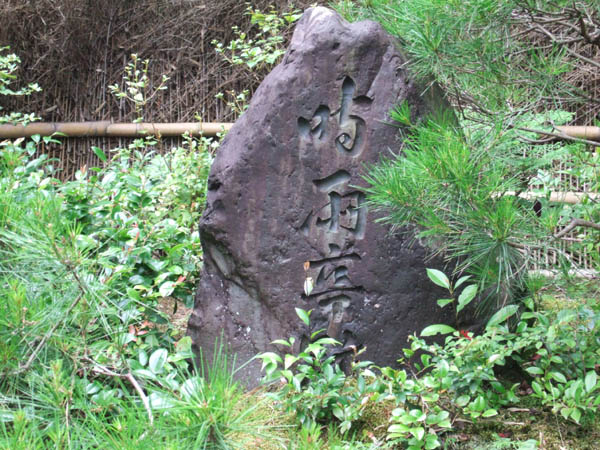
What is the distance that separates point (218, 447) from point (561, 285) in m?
1.23

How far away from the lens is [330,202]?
2.41m

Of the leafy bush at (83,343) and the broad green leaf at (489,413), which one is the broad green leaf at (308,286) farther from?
the broad green leaf at (489,413)

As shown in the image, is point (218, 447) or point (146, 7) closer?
point (218, 447)

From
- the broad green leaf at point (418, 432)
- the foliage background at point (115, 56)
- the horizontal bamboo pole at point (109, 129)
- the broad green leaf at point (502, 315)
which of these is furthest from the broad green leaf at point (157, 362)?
the foliage background at point (115, 56)

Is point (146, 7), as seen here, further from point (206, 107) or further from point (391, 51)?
point (391, 51)

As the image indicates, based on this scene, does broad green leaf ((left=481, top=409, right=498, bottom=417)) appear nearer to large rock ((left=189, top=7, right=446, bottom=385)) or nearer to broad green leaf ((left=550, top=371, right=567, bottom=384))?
broad green leaf ((left=550, top=371, right=567, bottom=384))

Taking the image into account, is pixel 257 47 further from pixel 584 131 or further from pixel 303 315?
pixel 303 315

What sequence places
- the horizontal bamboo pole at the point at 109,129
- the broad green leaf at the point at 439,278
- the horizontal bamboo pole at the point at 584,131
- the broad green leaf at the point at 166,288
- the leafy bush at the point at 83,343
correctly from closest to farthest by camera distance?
the leafy bush at the point at 83,343
the broad green leaf at the point at 439,278
the broad green leaf at the point at 166,288
the horizontal bamboo pole at the point at 584,131
the horizontal bamboo pole at the point at 109,129

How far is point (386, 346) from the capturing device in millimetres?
2359

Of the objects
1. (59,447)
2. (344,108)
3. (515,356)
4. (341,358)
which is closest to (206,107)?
(344,108)

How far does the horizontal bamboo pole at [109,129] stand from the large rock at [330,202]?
7.46 ft

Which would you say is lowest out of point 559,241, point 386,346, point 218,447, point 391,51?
point 386,346

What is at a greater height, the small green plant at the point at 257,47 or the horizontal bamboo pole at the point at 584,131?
the small green plant at the point at 257,47

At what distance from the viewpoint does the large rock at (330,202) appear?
2.36 metres
